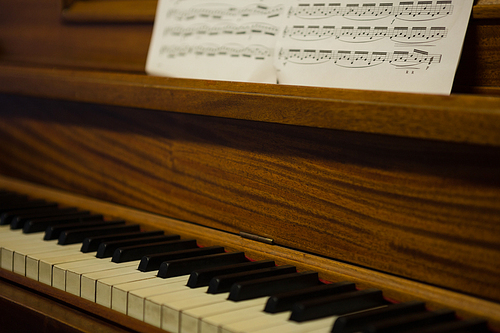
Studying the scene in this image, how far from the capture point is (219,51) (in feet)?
4.90

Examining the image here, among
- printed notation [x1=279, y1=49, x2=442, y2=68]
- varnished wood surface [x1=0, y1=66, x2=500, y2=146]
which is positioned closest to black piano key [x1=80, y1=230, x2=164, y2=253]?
varnished wood surface [x1=0, y1=66, x2=500, y2=146]

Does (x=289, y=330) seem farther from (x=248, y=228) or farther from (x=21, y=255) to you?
(x=21, y=255)

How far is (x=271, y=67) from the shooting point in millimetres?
1374

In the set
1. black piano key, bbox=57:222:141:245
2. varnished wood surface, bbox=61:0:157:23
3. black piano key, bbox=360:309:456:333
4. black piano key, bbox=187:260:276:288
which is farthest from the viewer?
varnished wood surface, bbox=61:0:157:23

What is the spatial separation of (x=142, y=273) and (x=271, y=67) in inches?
23.4

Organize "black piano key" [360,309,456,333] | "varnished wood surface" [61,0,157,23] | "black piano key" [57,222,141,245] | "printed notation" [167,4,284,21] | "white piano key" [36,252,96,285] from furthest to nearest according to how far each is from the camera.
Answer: "varnished wood surface" [61,0,157,23], "printed notation" [167,4,284,21], "black piano key" [57,222,141,245], "white piano key" [36,252,96,285], "black piano key" [360,309,456,333]

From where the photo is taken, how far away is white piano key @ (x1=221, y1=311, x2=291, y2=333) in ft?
2.73

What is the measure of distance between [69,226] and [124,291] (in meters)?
0.46

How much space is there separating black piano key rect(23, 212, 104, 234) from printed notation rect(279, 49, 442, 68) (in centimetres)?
68

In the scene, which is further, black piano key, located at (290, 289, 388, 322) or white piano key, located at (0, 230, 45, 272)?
white piano key, located at (0, 230, 45, 272)

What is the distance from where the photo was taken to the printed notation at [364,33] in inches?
44.6

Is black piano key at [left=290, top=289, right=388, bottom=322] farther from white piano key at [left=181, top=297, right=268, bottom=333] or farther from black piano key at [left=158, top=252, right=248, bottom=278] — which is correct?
black piano key at [left=158, top=252, right=248, bottom=278]

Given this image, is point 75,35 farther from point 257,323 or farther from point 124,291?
point 257,323

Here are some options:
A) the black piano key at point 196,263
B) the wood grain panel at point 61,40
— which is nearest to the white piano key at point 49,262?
the black piano key at point 196,263
